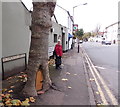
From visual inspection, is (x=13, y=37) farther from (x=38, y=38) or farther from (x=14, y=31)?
(x=38, y=38)

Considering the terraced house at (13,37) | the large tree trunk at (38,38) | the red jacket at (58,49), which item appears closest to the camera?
the large tree trunk at (38,38)

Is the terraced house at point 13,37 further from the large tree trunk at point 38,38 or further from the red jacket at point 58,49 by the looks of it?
the large tree trunk at point 38,38

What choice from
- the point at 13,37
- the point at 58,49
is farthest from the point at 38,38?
the point at 58,49

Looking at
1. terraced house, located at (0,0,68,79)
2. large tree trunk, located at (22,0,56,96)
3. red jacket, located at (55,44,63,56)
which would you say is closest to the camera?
large tree trunk, located at (22,0,56,96)

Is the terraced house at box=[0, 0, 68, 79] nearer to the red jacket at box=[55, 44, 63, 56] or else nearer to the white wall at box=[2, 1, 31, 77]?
the white wall at box=[2, 1, 31, 77]

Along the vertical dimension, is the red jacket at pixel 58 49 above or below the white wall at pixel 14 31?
below

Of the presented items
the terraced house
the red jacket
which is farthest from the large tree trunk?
the red jacket

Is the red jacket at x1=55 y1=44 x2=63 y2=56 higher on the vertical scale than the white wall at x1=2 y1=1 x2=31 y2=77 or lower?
lower

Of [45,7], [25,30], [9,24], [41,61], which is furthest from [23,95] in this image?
[25,30]

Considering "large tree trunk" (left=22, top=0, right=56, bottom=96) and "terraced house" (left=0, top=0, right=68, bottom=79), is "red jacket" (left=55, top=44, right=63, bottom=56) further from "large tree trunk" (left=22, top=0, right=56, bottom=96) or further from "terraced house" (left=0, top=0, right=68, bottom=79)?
"large tree trunk" (left=22, top=0, right=56, bottom=96)

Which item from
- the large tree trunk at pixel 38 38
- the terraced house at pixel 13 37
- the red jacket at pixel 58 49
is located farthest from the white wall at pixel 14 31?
the large tree trunk at pixel 38 38

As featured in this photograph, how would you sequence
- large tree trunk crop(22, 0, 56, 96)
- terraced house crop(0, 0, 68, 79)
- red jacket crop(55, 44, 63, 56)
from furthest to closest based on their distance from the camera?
1. red jacket crop(55, 44, 63, 56)
2. terraced house crop(0, 0, 68, 79)
3. large tree trunk crop(22, 0, 56, 96)

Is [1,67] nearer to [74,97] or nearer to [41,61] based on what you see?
[41,61]

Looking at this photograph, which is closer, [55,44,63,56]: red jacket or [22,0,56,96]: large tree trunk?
[22,0,56,96]: large tree trunk
